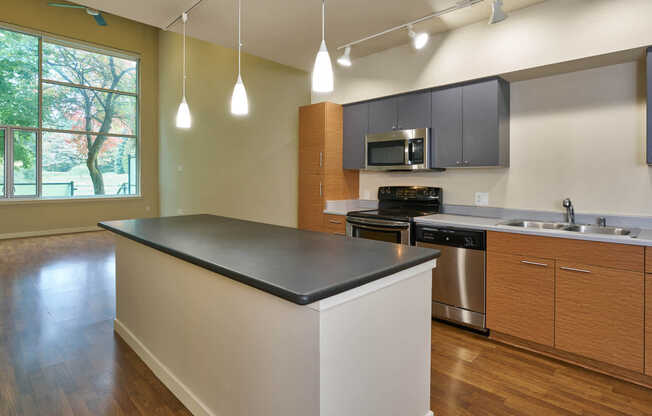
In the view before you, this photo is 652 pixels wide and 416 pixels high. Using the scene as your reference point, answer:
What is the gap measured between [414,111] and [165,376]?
301cm

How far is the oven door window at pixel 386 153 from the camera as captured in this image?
11.8ft

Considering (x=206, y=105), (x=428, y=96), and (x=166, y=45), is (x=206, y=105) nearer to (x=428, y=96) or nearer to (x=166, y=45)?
(x=166, y=45)

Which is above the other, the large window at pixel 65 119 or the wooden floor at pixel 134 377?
the large window at pixel 65 119

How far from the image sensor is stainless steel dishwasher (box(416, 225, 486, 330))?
278cm

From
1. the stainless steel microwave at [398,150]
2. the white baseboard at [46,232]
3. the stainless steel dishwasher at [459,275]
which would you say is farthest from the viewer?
the white baseboard at [46,232]

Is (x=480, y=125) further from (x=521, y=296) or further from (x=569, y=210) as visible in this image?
(x=521, y=296)

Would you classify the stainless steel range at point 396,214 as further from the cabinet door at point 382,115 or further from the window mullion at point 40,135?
the window mullion at point 40,135

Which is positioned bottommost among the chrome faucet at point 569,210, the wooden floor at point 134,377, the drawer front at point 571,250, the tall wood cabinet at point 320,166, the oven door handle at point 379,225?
the wooden floor at point 134,377

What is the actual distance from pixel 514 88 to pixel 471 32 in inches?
24.1

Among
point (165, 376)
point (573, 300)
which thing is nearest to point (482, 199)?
point (573, 300)

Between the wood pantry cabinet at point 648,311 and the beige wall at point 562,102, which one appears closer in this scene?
the wood pantry cabinet at point 648,311

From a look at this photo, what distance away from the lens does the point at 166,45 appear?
7.79 metres

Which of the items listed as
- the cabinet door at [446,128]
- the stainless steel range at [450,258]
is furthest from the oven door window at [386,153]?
the stainless steel range at [450,258]

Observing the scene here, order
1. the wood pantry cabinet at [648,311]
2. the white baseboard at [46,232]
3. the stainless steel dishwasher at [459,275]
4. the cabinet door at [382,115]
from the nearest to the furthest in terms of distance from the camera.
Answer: the wood pantry cabinet at [648,311] → the stainless steel dishwasher at [459,275] → the cabinet door at [382,115] → the white baseboard at [46,232]
